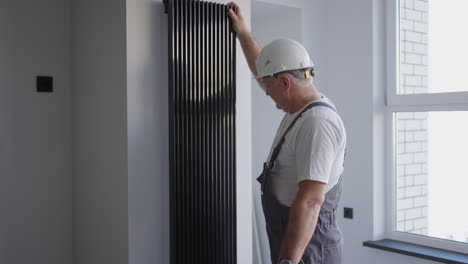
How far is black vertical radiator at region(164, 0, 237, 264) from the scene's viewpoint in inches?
93.0

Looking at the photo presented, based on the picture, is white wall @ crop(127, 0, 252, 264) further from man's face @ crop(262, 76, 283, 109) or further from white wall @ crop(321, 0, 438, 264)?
white wall @ crop(321, 0, 438, 264)

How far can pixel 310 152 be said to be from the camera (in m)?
1.85

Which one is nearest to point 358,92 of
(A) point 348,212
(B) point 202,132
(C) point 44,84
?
(A) point 348,212

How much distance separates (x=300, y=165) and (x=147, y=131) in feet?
2.76

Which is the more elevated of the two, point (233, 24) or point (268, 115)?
point (233, 24)

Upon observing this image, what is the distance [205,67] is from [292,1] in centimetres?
151

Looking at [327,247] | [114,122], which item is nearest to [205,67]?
[114,122]

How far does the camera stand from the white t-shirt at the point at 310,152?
1.84 metres

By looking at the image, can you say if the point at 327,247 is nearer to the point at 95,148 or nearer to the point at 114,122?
the point at 114,122

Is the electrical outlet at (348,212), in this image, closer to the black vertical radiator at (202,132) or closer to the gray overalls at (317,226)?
the black vertical radiator at (202,132)

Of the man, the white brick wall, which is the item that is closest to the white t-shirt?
the man

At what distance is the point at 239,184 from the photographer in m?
2.70

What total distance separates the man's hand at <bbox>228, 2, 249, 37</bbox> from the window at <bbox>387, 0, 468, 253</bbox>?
1.49m

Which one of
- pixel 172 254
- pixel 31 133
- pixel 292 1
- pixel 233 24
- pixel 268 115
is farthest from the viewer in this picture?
pixel 268 115
